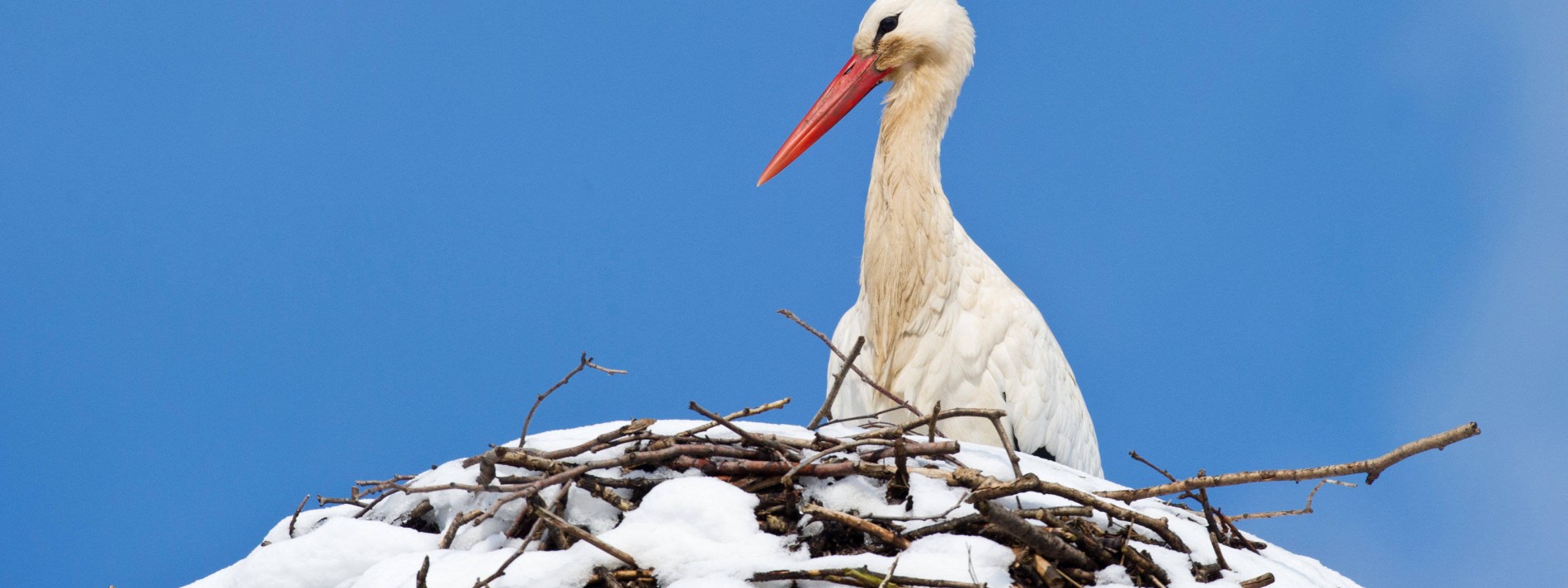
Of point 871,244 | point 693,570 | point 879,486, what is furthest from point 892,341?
point 693,570

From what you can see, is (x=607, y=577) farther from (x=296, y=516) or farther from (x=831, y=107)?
(x=831, y=107)

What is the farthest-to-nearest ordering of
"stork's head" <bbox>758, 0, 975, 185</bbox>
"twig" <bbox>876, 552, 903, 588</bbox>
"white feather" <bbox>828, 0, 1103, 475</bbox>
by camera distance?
"stork's head" <bbox>758, 0, 975, 185</bbox> < "white feather" <bbox>828, 0, 1103, 475</bbox> < "twig" <bbox>876, 552, 903, 588</bbox>

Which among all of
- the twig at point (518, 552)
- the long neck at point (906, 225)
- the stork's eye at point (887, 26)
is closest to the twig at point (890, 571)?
the twig at point (518, 552)

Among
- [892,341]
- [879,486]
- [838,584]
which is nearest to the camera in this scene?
[838,584]

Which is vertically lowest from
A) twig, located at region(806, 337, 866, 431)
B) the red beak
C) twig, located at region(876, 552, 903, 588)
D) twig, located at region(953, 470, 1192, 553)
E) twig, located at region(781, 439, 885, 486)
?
twig, located at region(876, 552, 903, 588)

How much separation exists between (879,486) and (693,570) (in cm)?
30

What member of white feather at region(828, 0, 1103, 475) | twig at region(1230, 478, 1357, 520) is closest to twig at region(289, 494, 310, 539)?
twig at region(1230, 478, 1357, 520)

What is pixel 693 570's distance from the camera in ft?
5.06

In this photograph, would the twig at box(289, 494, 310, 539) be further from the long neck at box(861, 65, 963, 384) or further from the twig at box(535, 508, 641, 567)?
the long neck at box(861, 65, 963, 384)

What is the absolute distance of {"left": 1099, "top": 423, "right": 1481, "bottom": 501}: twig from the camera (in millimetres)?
1559

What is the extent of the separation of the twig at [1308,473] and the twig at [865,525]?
32 centimetres

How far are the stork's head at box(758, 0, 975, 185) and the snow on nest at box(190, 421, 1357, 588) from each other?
5.86 feet

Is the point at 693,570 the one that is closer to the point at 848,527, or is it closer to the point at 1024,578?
the point at 848,527

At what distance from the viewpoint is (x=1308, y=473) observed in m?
1.65
